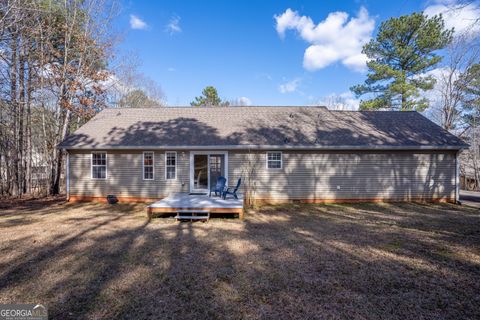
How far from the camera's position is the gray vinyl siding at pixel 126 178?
394 inches

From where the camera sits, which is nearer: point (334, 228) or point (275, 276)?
point (275, 276)

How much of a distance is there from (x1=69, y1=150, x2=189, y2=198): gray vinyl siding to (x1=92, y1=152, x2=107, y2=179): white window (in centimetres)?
18

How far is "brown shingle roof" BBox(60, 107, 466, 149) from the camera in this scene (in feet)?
32.2

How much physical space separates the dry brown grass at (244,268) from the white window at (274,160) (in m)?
3.34

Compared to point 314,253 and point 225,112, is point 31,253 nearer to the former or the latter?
point 314,253

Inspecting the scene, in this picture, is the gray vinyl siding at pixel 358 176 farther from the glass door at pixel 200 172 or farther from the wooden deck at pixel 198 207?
the wooden deck at pixel 198 207

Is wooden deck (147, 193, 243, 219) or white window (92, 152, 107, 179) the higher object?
white window (92, 152, 107, 179)

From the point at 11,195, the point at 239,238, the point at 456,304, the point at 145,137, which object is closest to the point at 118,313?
the point at 239,238

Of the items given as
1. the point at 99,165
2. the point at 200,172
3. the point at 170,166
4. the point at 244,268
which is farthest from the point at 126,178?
the point at 244,268

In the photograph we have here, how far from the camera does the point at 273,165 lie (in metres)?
9.95

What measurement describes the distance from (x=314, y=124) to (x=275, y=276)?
903 cm

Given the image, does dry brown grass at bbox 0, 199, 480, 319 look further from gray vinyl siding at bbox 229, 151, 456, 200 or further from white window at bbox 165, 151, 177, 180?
white window at bbox 165, 151, 177, 180

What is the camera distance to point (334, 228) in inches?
249

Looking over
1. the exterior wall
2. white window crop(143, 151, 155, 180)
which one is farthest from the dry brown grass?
white window crop(143, 151, 155, 180)
